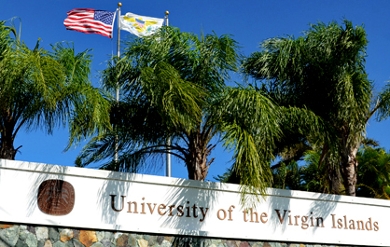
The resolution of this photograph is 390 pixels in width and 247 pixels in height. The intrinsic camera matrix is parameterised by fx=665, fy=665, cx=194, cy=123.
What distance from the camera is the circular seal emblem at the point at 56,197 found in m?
10.5

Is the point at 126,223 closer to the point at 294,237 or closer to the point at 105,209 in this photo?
the point at 105,209

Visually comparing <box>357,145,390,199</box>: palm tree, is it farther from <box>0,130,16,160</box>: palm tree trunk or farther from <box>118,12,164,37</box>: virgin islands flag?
<box>0,130,16,160</box>: palm tree trunk

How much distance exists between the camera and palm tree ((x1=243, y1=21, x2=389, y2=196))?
14.0 meters

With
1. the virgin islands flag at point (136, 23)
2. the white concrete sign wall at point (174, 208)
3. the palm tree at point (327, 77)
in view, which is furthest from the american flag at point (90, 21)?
the white concrete sign wall at point (174, 208)

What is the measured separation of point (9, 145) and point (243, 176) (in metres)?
4.06

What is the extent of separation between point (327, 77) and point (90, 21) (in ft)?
32.0

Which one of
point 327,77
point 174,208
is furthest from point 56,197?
point 327,77

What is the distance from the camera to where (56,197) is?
34.9 ft

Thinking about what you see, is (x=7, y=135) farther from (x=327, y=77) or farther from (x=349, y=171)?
(x=349, y=171)

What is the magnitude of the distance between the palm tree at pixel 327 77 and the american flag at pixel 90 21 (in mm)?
8162

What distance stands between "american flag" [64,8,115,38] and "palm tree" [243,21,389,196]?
26.8 feet

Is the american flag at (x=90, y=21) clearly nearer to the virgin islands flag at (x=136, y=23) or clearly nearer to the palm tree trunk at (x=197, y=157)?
the virgin islands flag at (x=136, y=23)

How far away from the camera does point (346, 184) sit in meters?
14.9

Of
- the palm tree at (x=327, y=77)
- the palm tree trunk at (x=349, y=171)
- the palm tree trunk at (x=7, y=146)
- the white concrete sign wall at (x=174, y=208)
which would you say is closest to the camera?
the white concrete sign wall at (x=174, y=208)
